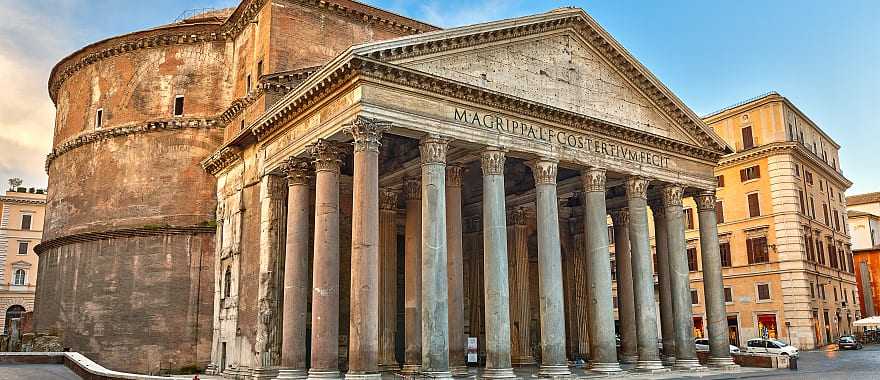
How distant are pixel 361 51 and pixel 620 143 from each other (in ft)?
30.3

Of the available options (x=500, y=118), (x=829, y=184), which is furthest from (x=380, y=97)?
(x=829, y=184)

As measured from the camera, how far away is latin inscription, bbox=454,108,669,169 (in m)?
17.6

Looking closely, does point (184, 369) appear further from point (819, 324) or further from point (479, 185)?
point (819, 324)

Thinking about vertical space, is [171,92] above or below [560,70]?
above

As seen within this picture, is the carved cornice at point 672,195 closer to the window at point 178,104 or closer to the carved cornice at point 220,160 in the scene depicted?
the carved cornice at point 220,160

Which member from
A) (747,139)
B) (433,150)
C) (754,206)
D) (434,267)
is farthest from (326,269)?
(747,139)

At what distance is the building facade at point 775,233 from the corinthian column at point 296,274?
24.1m

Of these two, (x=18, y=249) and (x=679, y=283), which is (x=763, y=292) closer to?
(x=679, y=283)

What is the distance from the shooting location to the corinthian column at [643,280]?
19.8 metres

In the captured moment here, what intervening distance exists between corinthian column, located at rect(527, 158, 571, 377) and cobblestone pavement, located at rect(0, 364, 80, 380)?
39.8 feet

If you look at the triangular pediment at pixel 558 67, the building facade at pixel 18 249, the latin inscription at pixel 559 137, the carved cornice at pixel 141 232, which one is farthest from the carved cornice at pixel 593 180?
the building facade at pixel 18 249

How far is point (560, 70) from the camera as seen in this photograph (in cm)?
1989

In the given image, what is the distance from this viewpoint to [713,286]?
22.3 metres

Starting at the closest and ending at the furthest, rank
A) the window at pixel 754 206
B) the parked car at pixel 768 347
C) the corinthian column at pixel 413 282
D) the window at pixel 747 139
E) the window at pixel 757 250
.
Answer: the corinthian column at pixel 413 282, the parked car at pixel 768 347, the window at pixel 757 250, the window at pixel 754 206, the window at pixel 747 139
